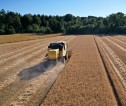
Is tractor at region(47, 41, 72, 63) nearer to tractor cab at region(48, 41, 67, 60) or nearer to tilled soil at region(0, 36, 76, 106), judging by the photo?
tractor cab at region(48, 41, 67, 60)

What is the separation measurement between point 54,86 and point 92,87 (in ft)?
7.19

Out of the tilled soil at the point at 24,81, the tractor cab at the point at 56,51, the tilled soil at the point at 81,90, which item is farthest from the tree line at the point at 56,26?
the tilled soil at the point at 81,90

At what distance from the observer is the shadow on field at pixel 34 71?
17.5 meters

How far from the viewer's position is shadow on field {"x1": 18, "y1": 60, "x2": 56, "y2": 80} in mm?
17452

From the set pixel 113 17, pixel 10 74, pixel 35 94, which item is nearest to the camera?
pixel 35 94

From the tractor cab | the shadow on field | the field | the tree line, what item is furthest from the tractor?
the tree line

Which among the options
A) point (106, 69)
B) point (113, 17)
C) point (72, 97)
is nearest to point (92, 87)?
point (72, 97)

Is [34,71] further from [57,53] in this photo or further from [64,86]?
[64,86]

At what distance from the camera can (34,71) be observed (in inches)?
755

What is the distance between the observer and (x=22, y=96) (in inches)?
499

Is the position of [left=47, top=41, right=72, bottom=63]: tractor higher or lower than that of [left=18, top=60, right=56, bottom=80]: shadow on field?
higher

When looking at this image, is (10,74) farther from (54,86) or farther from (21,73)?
(54,86)

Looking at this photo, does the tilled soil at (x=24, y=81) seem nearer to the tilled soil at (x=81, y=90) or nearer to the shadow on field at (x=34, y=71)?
the shadow on field at (x=34, y=71)

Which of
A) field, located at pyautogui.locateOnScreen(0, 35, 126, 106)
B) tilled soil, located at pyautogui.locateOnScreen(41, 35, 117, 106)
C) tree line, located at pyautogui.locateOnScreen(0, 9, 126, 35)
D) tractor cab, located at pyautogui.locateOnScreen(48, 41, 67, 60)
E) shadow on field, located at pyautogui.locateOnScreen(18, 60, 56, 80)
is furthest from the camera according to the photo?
tree line, located at pyautogui.locateOnScreen(0, 9, 126, 35)
